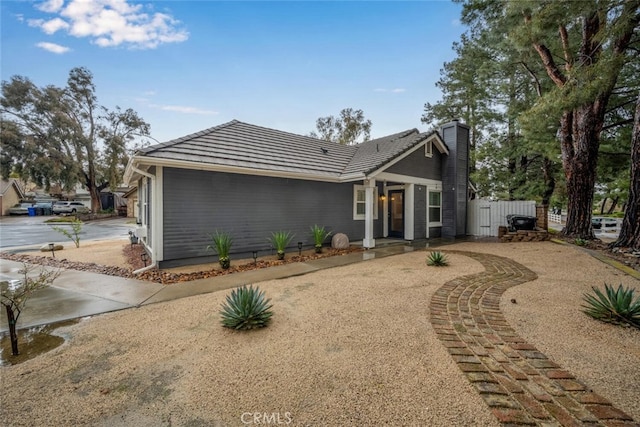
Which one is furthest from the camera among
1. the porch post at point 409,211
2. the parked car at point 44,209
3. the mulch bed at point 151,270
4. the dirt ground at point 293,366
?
the parked car at point 44,209

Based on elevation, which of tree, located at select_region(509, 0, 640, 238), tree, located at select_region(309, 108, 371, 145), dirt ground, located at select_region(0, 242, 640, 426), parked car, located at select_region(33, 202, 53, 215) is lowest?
dirt ground, located at select_region(0, 242, 640, 426)

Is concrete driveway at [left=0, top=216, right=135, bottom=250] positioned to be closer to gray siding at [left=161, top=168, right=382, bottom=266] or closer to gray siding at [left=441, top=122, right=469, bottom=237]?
gray siding at [left=161, top=168, right=382, bottom=266]

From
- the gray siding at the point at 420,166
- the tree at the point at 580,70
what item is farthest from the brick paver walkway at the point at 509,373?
the tree at the point at 580,70

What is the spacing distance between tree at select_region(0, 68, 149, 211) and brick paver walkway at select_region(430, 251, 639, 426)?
29938 mm

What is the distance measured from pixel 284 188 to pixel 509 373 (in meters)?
7.49

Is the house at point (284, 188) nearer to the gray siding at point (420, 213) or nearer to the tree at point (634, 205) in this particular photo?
the gray siding at point (420, 213)

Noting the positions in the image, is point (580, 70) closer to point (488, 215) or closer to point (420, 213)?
point (420, 213)

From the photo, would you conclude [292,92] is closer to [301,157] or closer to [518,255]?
[301,157]

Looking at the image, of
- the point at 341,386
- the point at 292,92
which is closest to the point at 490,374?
the point at 341,386

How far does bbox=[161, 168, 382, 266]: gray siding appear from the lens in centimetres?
695

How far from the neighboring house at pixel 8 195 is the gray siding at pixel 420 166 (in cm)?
4273

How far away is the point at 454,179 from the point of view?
12570 mm

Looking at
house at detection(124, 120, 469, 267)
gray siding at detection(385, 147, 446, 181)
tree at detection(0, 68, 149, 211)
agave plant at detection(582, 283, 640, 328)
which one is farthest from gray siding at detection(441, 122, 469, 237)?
tree at detection(0, 68, 149, 211)

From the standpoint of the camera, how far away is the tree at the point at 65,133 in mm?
24578
